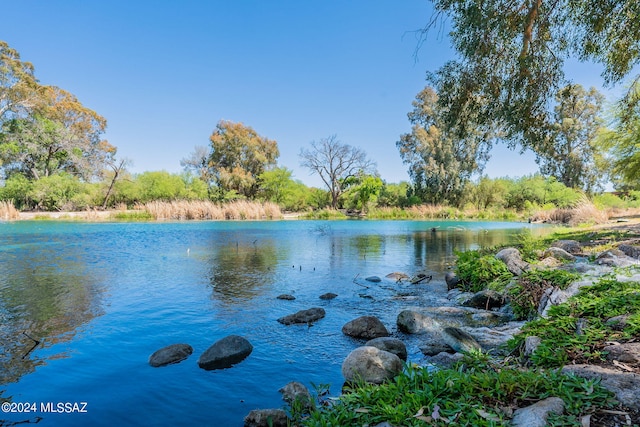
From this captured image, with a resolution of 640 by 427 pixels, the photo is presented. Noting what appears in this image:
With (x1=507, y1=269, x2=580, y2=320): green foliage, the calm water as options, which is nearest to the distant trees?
the calm water

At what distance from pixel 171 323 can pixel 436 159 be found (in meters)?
48.4

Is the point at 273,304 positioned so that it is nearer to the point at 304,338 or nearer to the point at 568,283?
the point at 304,338

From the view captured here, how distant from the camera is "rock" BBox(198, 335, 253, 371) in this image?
208 inches

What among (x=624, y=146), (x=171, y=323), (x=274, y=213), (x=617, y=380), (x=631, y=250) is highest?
(x=624, y=146)

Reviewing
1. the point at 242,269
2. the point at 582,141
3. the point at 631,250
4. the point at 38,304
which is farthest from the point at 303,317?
the point at 582,141

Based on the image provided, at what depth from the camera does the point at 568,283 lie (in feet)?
21.3

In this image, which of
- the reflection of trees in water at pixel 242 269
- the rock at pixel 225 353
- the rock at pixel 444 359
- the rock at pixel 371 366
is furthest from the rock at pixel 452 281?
the rock at pixel 225 353

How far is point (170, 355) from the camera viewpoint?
18.0 ft

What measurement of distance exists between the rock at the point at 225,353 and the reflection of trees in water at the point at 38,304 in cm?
240

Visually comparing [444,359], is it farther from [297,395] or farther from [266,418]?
[266,418]

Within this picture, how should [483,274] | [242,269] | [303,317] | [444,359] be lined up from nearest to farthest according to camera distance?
[444,359]
[303,317]
[483,274]
[242,269]

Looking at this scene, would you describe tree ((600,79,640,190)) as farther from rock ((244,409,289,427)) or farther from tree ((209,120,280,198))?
tree ((209,120,280,198))

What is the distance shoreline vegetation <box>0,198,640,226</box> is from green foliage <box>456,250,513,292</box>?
21214mm

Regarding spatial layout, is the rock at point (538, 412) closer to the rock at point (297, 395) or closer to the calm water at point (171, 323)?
the rock at point (297, 395)
